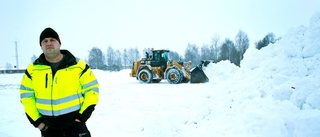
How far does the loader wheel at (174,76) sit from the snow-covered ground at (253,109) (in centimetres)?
852

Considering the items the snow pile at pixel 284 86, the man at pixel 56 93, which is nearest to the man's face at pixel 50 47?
the man at pixel 56 93

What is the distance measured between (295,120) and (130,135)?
3.07 metres

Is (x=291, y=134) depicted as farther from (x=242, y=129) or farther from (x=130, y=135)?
(x=130, y=135)

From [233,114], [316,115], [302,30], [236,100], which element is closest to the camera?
[316,115]

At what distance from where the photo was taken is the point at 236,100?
6.43m

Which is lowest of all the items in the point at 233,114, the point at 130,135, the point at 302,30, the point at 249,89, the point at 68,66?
the point at 130,135

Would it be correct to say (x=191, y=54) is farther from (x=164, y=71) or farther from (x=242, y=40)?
(x=164, y=71)

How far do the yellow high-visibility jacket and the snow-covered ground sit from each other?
9.46 feet

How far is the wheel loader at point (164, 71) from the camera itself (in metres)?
17.5

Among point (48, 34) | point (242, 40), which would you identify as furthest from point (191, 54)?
point (48, 34)

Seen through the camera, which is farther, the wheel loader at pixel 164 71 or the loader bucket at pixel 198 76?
the wheel loader at pixel 164 71

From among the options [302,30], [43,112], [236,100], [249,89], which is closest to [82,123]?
[43,112]

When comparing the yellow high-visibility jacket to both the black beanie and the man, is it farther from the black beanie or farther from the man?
the black beanie

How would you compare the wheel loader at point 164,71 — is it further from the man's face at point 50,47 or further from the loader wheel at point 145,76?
the man's face at point 50,47
